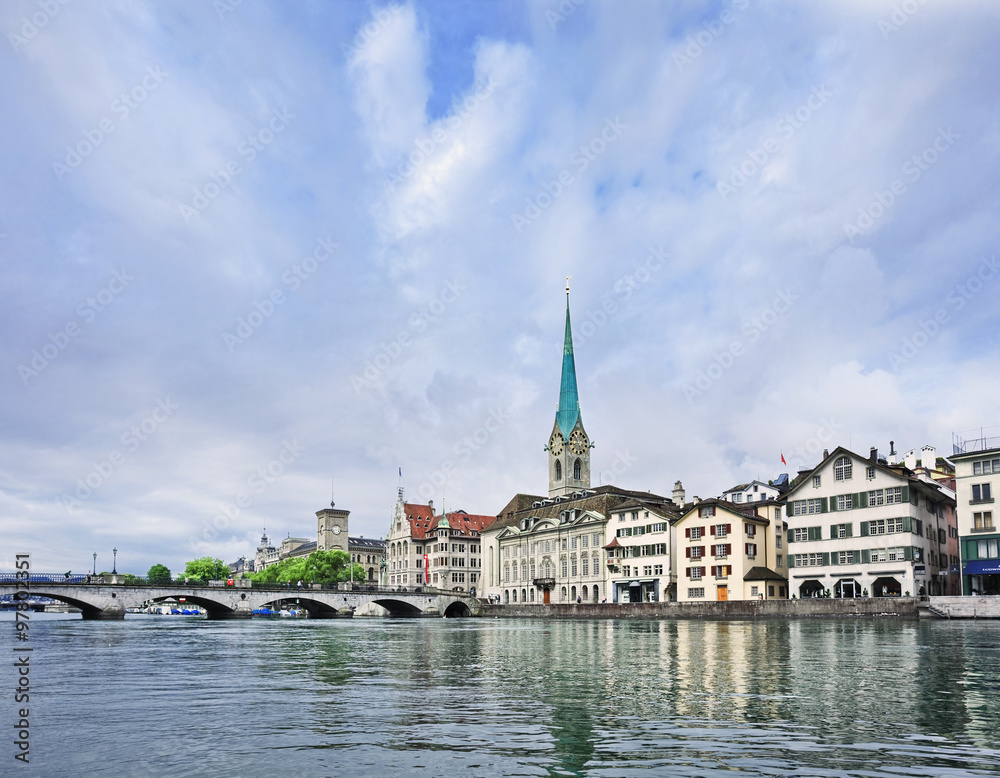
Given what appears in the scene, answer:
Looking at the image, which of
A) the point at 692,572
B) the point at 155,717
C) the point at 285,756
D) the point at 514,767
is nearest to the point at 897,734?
the point at 514,767

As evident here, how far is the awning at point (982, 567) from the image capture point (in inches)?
2616

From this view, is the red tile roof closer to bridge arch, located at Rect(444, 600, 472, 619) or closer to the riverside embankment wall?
bridge arch, located at Rect(444, 600, 472, 619)

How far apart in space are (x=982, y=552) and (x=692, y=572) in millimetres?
31914

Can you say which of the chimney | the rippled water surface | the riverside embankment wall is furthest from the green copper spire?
the rippled water surface

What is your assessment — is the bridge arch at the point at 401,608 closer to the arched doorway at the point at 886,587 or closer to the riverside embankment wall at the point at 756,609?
the riverside embankment wall at the point at 756,609

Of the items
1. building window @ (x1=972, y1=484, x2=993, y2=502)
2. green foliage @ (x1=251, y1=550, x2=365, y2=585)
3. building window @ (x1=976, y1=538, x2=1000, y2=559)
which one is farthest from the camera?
green foliage @ (x1=251, y1=550, x2=365, y2=585)

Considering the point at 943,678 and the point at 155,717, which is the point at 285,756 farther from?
the point at 943,678

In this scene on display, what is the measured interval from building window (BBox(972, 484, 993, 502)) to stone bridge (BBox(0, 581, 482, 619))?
72083 mm

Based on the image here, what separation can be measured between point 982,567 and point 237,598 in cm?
7824

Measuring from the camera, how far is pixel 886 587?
75.6 metres

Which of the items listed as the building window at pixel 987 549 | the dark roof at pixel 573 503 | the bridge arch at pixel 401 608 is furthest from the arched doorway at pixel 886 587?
the bridge arch at pixel 401 608

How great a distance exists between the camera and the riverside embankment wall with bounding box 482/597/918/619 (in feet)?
205

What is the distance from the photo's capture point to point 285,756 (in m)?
12.4

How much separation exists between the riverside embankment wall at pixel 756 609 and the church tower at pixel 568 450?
63753 mm
